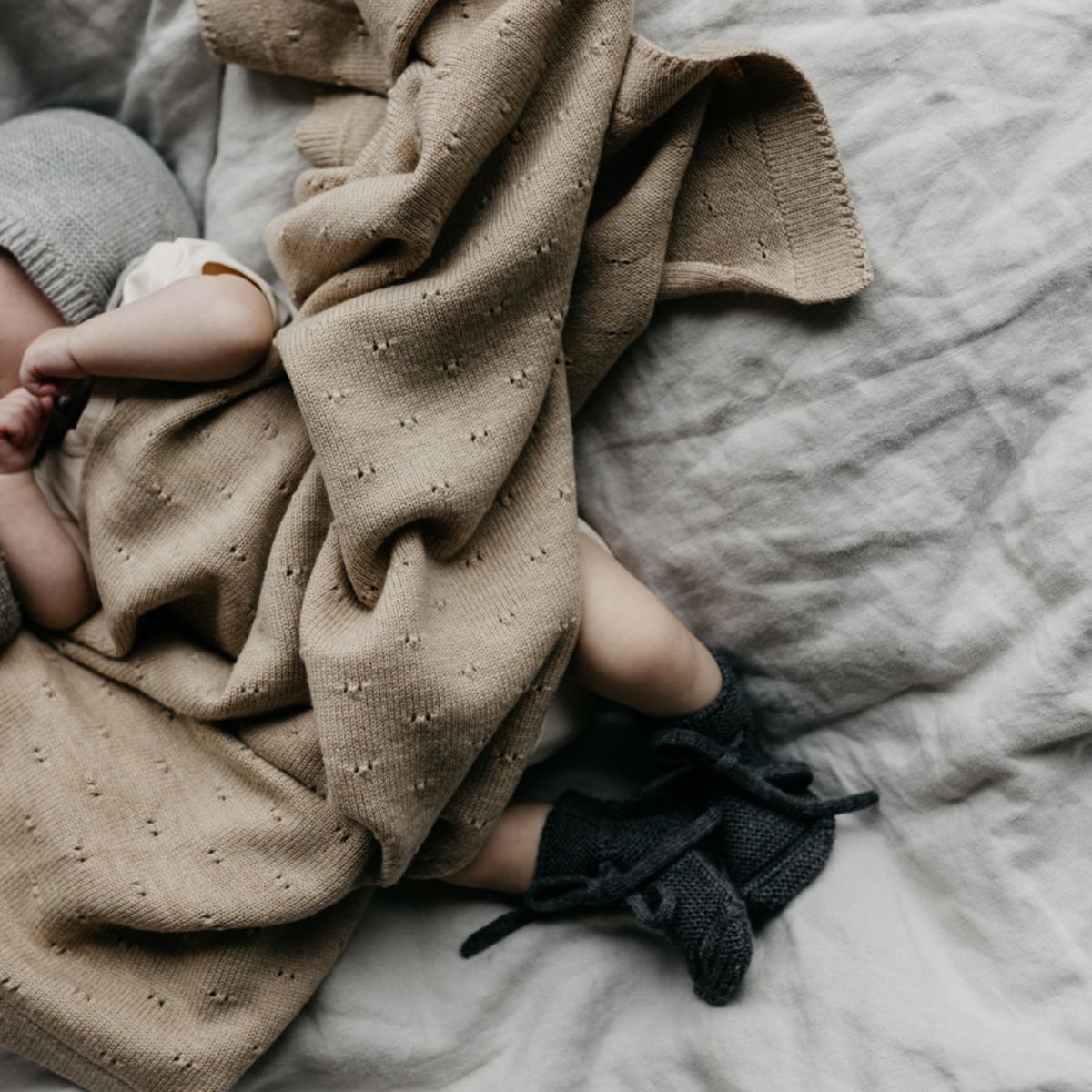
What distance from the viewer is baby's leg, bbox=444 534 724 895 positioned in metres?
0.80

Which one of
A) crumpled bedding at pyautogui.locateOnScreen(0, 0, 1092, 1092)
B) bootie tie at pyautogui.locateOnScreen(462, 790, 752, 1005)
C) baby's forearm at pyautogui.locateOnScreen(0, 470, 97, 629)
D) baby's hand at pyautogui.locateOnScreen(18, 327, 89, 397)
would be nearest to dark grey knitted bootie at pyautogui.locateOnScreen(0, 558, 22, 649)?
baby's forearm at pyautogui.locateOnScreen(0, 470, 97, 629)

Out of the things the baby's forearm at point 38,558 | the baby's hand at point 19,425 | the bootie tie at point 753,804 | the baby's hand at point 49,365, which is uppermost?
the baby's hand at point 49,365

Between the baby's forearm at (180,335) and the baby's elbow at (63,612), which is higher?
the baby's forearm at (180,335)

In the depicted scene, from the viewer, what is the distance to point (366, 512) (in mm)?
742

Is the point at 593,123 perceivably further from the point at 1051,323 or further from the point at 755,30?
the point at 1051,323

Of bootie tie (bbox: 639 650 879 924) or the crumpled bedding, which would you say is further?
bootie tie (bbox: 639 650 879 924)

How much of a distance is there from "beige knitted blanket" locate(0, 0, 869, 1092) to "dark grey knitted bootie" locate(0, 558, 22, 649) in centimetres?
2

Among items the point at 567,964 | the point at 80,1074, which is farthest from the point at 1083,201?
the point at 80,1074

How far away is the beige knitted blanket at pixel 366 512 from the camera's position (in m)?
0.74

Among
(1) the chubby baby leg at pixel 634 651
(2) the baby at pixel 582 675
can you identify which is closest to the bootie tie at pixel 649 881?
(2) the baby at pixel 582 675

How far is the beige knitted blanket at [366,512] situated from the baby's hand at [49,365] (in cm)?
6

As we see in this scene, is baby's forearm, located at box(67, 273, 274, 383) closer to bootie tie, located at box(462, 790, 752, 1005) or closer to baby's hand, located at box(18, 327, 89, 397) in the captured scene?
baby's hand, located at box(18, 327, 89, 397)

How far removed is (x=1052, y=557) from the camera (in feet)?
2.42

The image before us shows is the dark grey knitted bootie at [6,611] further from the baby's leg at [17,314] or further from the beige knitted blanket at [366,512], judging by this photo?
the baby's leg at [17,314]
